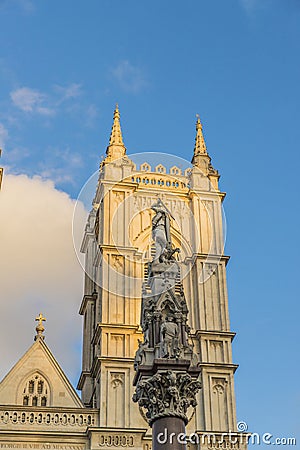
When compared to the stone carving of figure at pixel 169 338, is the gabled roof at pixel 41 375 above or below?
above

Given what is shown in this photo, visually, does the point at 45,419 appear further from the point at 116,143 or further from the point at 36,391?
the point at 116,143

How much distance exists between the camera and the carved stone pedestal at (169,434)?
13031 mm

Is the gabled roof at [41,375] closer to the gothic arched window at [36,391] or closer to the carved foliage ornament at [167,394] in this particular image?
the gothic arched window at [36,391]

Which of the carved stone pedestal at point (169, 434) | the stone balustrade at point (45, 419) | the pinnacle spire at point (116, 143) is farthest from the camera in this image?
the pinnacle spire at point (116, 143)

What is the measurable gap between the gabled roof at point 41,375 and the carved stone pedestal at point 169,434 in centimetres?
1585

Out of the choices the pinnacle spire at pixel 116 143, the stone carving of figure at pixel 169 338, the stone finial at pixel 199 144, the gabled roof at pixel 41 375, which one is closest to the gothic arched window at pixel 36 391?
the gabled roof at pixel 41 375

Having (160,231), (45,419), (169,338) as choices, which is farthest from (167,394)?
(45,419)

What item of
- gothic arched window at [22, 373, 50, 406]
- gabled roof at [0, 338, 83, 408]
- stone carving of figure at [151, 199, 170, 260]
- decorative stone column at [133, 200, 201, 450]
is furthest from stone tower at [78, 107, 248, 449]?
decorative stone column at [133, 200, 201, 450]

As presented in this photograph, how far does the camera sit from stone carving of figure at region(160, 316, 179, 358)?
45.0 ft

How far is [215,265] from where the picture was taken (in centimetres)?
3200

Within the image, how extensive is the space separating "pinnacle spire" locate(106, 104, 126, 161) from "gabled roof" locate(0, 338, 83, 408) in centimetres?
930

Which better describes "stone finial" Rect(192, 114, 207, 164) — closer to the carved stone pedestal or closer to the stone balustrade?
the stone balustrade

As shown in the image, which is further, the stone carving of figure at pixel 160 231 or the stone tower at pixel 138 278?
the stone tower at pixel 138 278

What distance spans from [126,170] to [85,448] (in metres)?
12.3
